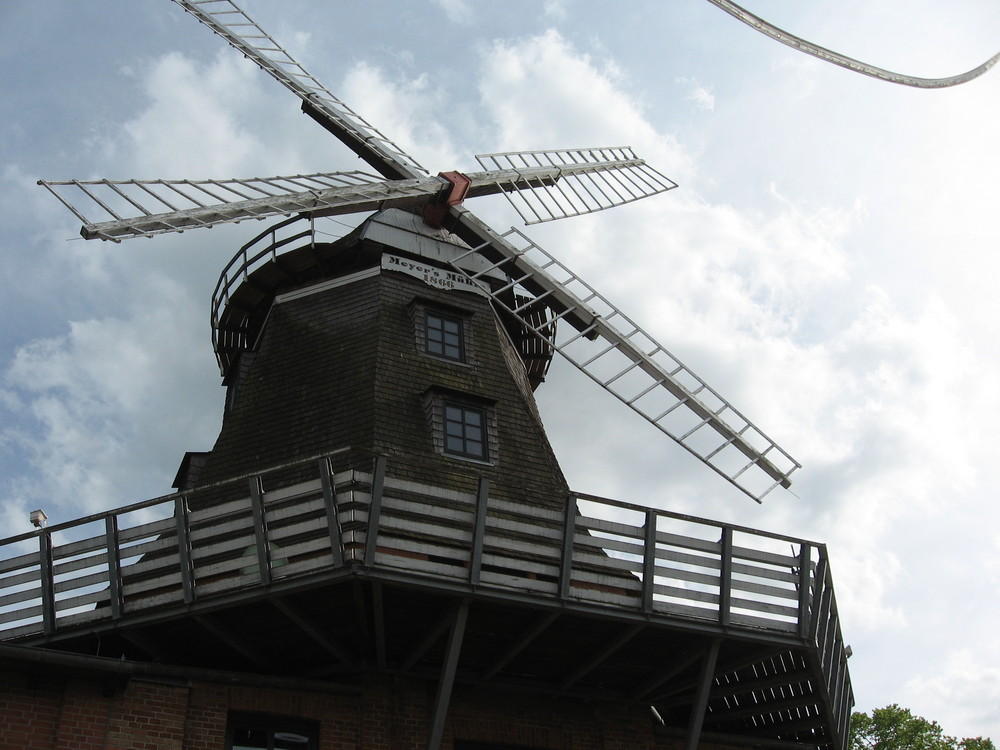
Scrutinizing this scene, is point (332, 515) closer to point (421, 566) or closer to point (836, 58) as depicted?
Answer: point (421, 566)

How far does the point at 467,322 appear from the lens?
14680mm

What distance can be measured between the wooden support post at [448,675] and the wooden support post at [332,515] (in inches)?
52.8

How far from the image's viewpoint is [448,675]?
9641 millimetres

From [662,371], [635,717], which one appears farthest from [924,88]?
[635,717]

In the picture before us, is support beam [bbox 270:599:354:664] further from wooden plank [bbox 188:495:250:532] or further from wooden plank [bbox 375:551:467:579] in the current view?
wooden plank [bbox 375:551:467:579]

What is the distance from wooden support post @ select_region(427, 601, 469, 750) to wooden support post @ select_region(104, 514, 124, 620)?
3.35 metres

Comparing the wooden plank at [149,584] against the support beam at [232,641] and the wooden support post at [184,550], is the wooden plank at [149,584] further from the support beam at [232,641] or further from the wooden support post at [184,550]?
the support beam at [232,641]

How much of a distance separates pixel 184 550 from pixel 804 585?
6575mm

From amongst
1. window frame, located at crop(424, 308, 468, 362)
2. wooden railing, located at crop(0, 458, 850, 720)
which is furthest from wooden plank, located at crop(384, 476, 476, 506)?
window frame, located at crop(424, 308, 468, 362)

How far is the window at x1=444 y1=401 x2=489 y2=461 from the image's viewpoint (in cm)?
1252

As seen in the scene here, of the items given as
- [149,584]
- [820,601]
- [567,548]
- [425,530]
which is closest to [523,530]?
[567,548]

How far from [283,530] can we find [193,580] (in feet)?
3.57

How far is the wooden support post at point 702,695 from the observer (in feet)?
34.3

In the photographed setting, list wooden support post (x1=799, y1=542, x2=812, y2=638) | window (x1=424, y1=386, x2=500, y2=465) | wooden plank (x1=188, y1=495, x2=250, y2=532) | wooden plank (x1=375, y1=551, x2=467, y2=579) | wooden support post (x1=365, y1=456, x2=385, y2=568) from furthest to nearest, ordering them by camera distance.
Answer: window (x1=424, y1=386, x2=500, y2=465), wooden support post (x1=799, y1=542, x2=812, y2=638), wooden plank (x1=188, y1=495, x2=250, y2=532), wooden plank (x1=375, y1=551, x2=467, y2=579), wooden support post (x1=365, y1=456, x2=385, y2=568)
